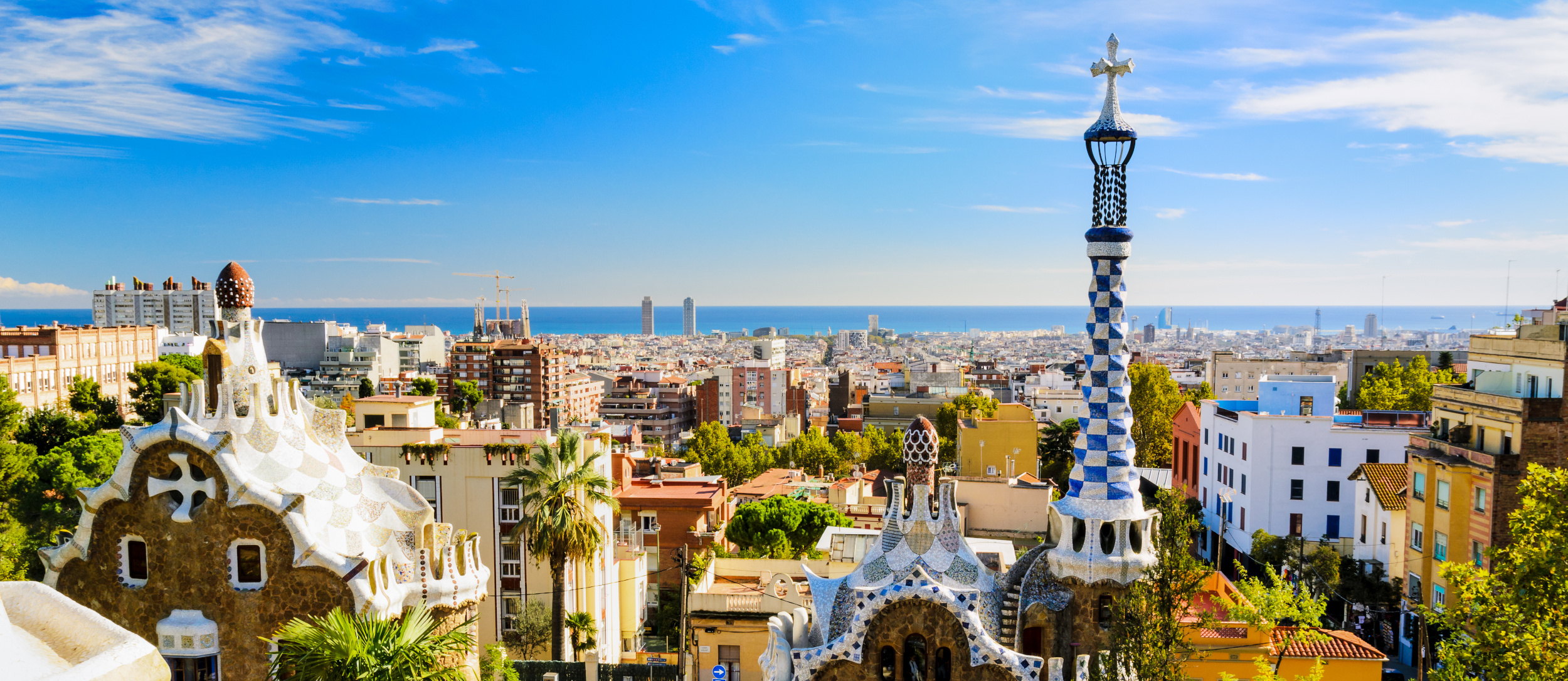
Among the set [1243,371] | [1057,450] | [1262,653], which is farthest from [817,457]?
[1243,371]

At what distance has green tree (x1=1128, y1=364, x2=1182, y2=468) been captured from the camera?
62625 mm

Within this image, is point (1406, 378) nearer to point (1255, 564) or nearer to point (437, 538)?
point (1255, 564)

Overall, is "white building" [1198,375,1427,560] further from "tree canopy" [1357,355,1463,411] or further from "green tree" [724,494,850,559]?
"green tree" [724,494,850,559]

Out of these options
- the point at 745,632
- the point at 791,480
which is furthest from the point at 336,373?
the point at 745,632

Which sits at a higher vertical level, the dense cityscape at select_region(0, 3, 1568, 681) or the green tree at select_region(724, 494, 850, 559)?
the dense cityscape at select_region(0, 3, 1568, 681)

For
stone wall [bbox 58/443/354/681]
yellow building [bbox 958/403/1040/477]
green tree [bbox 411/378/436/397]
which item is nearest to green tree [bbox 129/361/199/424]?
green tree [bbox 411/378/436/397]

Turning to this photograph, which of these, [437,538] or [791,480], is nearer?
[437,538]

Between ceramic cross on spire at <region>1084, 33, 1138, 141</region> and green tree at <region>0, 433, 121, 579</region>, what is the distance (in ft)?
105

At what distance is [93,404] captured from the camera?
210 ft

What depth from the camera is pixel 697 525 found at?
4119cm

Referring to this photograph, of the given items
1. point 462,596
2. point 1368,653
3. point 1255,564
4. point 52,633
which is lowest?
point 1255,564

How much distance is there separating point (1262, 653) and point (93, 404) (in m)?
67.5

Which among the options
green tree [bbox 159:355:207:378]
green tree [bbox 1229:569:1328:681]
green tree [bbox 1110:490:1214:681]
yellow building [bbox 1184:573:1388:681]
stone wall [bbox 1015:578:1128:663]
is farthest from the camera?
green tree [bbox 159:355:207:378]

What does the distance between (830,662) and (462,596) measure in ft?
25.9
